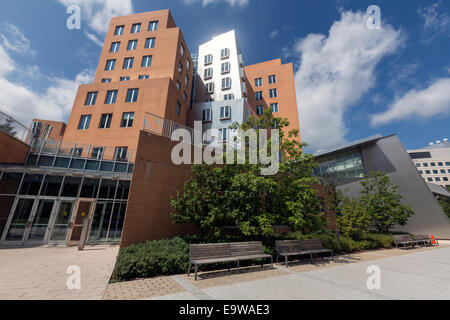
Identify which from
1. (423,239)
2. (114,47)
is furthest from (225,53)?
(423,239)

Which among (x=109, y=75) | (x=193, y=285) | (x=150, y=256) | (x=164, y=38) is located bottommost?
(x=193, y=285)

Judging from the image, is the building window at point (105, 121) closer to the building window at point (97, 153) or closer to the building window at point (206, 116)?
the building window at point (97, 153)

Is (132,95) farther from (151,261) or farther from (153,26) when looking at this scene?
(151,261)

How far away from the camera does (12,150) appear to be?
1166 centimetres

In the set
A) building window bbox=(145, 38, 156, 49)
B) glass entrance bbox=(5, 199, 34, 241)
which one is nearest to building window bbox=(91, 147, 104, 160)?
glass entrance bbox=(5, 199, 34, 241)

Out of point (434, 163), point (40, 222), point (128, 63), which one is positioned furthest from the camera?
point (434, 163)

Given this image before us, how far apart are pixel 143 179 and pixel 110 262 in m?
3.56

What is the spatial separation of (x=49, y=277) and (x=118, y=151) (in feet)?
32.8

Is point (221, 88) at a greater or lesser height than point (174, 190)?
A: greater

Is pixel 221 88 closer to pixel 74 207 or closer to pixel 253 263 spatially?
pixel 74 207

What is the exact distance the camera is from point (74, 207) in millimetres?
12344

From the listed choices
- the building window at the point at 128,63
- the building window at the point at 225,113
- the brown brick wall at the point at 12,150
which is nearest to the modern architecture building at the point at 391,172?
the building window at the point at 225,113

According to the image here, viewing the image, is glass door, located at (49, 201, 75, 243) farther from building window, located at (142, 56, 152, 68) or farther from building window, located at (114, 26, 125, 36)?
building window, located at (114, 26, 125, 36)

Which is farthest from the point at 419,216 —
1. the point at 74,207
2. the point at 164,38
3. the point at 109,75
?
the point at 109,75
